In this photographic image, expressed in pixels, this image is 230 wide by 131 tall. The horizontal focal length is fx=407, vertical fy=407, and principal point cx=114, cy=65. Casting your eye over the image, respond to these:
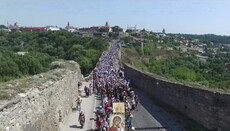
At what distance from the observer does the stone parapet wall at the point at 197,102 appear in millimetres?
15609

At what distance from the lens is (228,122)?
15.1m

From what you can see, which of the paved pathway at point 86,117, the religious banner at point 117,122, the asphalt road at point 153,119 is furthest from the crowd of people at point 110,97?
the paved pathway at point 86,117

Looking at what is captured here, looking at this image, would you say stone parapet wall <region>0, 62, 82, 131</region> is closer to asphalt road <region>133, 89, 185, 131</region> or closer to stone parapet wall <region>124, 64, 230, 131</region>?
asphalt road <region>133, 89, 185, 131</region>

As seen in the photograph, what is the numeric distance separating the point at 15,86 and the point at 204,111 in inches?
360

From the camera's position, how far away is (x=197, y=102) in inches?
711

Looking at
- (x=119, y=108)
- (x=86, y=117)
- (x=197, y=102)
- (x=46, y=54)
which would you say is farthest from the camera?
(x=46, y=54)

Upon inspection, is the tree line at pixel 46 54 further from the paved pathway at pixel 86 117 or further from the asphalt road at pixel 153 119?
the asphalt road at pixel 153 119

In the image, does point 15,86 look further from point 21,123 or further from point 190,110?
point 190,110

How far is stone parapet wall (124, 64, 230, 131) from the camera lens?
15609 mm

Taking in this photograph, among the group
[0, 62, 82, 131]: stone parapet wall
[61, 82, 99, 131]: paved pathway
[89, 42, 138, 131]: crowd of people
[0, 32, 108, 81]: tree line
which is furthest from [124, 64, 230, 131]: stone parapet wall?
[0, 32, 108, 81]: tree line

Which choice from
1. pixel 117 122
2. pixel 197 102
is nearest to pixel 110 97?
pixel 197 102

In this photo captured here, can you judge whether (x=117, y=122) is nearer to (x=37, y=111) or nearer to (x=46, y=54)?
(x=37, y=111)

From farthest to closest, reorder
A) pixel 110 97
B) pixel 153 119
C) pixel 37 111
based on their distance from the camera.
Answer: pixel 110 97 < pixel 153 119 < pixel 37 111

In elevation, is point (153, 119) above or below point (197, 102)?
below
